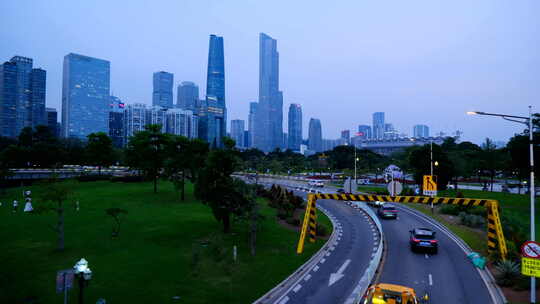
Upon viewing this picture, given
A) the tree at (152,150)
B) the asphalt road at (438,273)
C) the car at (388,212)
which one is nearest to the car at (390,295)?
the asphalt road at (438,273)

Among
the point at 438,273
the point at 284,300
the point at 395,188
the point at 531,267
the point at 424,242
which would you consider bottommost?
the point at 284,300

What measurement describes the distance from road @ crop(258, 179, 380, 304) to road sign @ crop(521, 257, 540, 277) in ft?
24.6

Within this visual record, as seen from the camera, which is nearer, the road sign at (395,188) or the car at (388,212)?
the road sign at (395,188)

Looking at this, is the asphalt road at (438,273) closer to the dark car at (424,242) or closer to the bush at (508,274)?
the dark car at (424,242)

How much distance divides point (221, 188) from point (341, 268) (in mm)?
10965

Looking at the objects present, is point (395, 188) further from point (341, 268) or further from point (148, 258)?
point (148, 258)

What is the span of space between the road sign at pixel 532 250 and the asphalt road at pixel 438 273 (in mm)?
3775

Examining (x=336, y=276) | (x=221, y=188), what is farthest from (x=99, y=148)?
(x=336, y=276)

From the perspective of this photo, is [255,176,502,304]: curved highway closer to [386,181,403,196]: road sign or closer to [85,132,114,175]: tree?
[386,181,403,196]: road sign

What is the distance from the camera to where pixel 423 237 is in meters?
23.7

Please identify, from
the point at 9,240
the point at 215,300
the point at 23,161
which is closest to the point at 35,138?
the point at 23,161

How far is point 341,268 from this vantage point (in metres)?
20.8

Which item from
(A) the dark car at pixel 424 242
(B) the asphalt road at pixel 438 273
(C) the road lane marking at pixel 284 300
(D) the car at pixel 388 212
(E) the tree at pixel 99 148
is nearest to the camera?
(C) the road lane marking at pixel 284 300

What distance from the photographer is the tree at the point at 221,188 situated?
87.1ft
